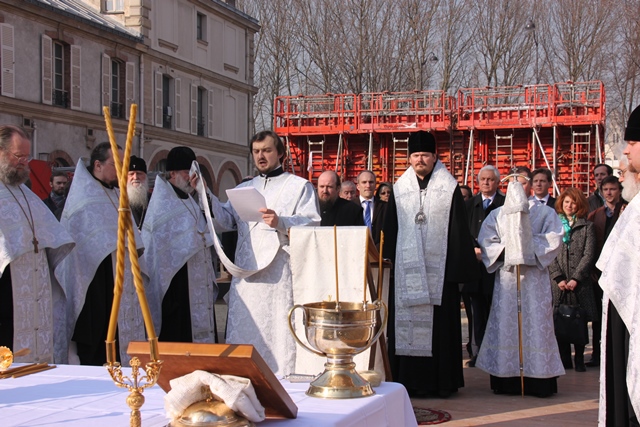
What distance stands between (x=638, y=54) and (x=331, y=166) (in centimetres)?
1198

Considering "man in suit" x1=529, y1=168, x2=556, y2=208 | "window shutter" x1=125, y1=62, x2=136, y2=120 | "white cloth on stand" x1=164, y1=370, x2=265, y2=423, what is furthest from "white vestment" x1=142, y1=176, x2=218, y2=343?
"window shutter" x1=125, y1=62, x2=136, y2=120

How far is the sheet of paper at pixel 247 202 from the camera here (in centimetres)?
483

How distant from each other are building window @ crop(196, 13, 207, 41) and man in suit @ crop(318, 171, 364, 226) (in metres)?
24.1

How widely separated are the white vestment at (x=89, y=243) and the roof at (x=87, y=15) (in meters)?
17.9

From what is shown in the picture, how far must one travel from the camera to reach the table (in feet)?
7.89

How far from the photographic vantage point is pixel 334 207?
7.88 m

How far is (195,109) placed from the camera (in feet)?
99.9

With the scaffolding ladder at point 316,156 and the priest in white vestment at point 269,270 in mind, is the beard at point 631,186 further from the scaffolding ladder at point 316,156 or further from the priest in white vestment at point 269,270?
the scaffolding ladder at point 316,156

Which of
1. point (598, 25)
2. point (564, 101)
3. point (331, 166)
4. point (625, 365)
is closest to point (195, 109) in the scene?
point (331, 166)

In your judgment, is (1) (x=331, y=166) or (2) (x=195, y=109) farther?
(2) (x=195, y=109)

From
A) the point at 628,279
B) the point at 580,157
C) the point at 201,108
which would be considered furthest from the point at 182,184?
the point at 201,108

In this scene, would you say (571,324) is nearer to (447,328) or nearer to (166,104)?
(447,328)

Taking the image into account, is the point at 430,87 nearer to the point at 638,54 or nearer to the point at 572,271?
the point at 638,54

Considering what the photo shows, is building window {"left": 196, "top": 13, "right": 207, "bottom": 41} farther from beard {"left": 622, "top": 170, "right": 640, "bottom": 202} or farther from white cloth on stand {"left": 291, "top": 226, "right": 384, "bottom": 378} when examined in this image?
beard {"left": 622, "top": 170, "right": 640, "bottom": 202}
